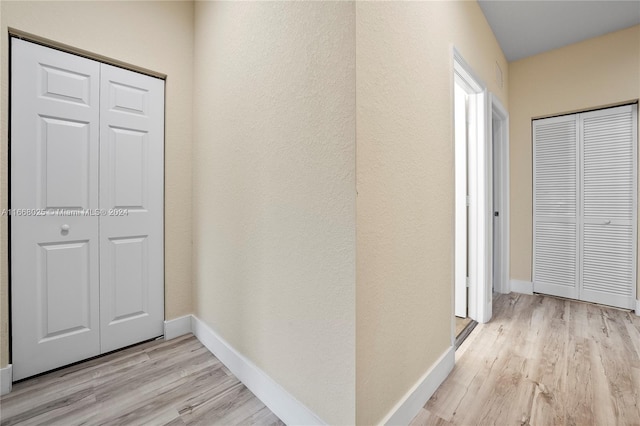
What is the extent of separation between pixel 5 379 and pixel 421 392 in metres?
2.25

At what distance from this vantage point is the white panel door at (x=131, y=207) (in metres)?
1.89

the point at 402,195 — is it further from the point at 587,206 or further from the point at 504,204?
the point at 587,206

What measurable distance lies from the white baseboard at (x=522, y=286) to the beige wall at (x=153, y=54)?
141 inches

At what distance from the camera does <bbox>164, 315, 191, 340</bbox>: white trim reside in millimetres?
2117

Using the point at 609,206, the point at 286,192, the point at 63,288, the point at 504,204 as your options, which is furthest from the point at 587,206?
the point at 63,288

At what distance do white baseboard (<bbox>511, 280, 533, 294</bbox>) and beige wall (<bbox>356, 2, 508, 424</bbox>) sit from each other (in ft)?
7.17

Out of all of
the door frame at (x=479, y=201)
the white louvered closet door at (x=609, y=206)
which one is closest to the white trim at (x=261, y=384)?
the door frame at (x=479, y=201)

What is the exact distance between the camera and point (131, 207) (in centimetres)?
199

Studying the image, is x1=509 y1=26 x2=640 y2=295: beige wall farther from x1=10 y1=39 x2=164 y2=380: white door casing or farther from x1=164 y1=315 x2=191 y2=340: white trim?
x1=10 y1=39 x2=164 y2=380: white door casing

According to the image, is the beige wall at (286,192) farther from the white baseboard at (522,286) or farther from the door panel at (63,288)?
the white baseboard at (522,286)

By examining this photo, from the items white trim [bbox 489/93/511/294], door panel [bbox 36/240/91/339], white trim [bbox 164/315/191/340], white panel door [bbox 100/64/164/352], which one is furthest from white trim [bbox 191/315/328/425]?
white trim [bbox 489/93/511/294]

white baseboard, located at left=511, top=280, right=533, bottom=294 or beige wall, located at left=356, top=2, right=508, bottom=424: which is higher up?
beige wall, located at left=356, top=2, right=508, bottom=424

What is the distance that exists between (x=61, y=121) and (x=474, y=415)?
9.43ft

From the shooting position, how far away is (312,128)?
1.17 metres
